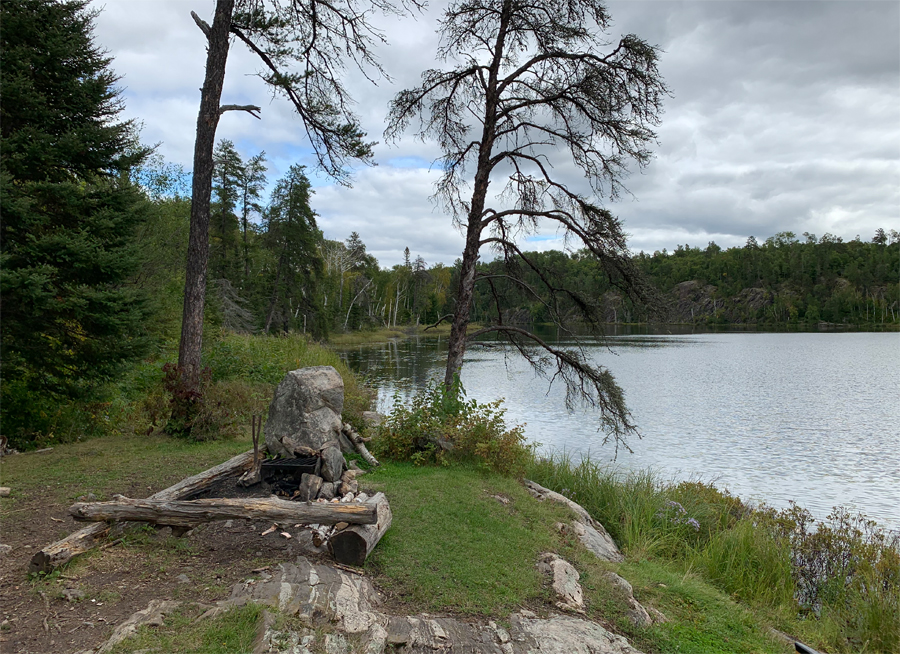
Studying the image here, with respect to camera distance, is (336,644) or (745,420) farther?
(745,420)

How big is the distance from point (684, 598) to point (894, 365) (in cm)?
3608

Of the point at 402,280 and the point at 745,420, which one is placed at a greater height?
the point at 402,280

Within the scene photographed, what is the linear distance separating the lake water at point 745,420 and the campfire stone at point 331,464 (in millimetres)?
3411

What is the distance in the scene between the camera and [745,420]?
18.0m

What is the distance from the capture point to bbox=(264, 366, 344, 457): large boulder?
7.57 m

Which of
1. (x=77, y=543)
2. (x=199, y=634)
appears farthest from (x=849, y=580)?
(x=77, y=543)

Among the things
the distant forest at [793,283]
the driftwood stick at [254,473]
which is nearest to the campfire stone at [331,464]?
the driftwood stick at [254,473]

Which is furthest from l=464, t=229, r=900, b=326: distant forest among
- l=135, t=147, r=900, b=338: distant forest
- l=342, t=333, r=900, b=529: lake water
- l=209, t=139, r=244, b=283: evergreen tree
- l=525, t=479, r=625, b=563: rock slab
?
l=525, t=479, r=625, b=563: rock slab

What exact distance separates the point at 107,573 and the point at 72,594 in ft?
1.32

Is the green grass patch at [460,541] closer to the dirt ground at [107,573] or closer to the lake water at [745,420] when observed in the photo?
the dirt ground at [107,573]

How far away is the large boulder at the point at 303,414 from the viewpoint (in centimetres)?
757

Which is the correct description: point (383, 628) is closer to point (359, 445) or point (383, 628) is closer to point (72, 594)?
point (72, 594)

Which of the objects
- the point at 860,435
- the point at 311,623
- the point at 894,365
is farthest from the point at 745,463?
the point at 894,365

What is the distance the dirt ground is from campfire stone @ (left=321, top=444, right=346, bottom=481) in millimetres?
1225
